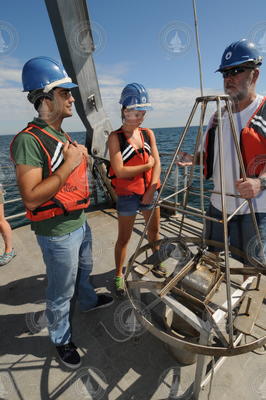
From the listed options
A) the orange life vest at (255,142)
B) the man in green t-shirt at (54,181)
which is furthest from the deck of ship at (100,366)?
the orange life vest at (255,142)

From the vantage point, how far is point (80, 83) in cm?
373

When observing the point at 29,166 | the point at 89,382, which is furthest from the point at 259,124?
the point at 89,382

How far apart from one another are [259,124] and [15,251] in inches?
163

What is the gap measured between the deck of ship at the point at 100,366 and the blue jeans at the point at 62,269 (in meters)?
0.32

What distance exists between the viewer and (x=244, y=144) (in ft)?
6.06

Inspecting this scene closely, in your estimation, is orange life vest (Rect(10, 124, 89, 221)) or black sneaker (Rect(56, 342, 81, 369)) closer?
orange life vest (Rect(10, 124, 89, 221))

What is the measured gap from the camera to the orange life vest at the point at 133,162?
2.42 m

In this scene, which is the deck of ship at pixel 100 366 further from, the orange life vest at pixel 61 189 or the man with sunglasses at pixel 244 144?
the orange life vest at pixel 61 189

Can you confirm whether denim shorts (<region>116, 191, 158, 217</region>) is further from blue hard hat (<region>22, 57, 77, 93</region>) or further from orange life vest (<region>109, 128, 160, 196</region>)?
blue hard hat (<region>22, 57, 77, 93</region>)

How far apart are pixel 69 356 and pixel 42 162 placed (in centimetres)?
191

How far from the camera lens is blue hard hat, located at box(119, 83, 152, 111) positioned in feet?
7.20

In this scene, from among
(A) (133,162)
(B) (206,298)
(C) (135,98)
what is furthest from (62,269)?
(C) (135,98)

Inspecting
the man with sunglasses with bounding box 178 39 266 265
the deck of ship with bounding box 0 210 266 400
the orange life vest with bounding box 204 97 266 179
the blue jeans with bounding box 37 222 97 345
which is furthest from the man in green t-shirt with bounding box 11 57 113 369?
the orange life vest with bounding box 204 97 266 179

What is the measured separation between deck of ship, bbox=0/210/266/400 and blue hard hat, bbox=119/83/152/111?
2387mm
